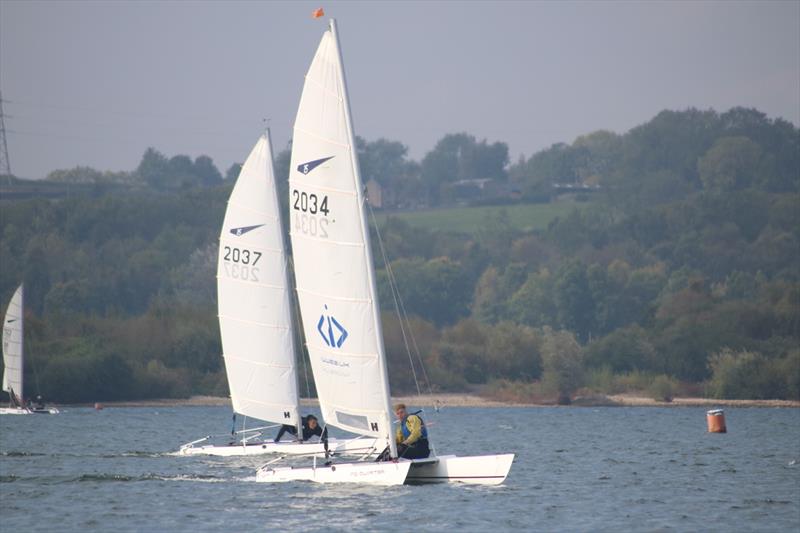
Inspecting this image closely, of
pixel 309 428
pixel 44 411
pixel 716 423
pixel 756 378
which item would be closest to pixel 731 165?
pixel 756 378

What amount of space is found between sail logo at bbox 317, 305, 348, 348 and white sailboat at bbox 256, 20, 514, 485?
0.07 ft

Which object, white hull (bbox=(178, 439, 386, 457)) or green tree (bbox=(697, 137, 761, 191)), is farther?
green tree (bbox=(697, 137, 761, 191))

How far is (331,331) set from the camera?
30375 mm

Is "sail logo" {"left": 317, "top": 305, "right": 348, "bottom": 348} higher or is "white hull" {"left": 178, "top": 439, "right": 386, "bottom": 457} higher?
"sail logo" {"left": 317, "top": 305, "right": 348, "bottom": 348}

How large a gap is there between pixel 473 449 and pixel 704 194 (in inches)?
4179

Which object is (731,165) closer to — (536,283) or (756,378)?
(536,283)

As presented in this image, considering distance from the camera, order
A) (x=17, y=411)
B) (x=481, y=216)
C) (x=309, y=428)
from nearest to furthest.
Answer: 1. (x=309, y=428)
2. (x=17, y=411)
3. (x=481, y=216)

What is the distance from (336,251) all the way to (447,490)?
5.40 meters

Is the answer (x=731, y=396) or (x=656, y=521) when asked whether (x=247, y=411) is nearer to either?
(x=656, y=521)

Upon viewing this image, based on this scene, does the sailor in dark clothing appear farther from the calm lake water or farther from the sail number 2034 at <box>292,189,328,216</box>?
the sail number 2034 at <box>292,189,328,216</box>

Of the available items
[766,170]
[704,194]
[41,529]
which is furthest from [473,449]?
[766,170]

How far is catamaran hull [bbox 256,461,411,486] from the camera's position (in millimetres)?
28891

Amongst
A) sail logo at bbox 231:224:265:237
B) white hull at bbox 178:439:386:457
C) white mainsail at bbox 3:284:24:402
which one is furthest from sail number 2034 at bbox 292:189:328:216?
white mainsail at bbox 3:284:24:402

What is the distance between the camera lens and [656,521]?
27391 mm
